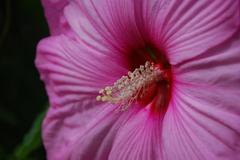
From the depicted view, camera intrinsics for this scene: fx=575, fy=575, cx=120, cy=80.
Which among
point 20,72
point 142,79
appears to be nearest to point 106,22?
point 142,79

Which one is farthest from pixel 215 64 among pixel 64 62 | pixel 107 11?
pixel 64 62

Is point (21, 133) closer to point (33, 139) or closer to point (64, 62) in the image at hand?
point (33, 139)

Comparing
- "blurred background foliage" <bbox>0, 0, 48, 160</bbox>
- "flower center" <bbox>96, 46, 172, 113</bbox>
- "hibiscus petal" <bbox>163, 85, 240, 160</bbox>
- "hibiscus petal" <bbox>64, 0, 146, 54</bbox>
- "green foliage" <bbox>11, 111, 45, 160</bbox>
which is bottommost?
"hibiscus petal" <bbox>163, 85, 240, 160</bbox>

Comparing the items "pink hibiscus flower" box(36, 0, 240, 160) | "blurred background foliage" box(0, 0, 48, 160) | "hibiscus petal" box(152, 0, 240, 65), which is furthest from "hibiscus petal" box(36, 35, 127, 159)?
"blurred background foliage" box(0, 0, 48, 160)

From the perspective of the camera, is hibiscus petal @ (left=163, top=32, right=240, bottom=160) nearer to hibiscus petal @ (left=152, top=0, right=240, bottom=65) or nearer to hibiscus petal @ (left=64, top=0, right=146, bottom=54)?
hibiscus petal @ (left=152, top=0, right=240, bottom=65)

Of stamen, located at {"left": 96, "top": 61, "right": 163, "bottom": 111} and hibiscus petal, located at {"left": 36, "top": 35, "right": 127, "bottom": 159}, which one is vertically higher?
hibiscus petal, located at {"left": 36, "top": 35, "right": 127, "bottom": 159}

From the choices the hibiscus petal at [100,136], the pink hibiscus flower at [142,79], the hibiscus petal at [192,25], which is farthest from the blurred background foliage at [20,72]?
the hibiscus petal at [192,25]

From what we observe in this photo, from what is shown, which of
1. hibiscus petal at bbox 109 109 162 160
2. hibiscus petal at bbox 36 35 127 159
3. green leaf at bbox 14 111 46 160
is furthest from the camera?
green leaf at bbox 14 111 46 160

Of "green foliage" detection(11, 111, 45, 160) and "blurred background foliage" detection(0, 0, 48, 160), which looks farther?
"blurred background foliage" detection(0, 0, 48, 160)

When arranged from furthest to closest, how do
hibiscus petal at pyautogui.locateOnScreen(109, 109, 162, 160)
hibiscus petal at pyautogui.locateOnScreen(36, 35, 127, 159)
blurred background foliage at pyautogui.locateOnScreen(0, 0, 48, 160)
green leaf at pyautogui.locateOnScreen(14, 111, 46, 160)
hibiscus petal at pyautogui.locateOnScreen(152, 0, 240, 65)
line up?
1. blurred background foliage at pyautogui.locateOnScreen(0, 0, 48, 160)
2. green leaf at pyautogui.locateOnScreen(14, 111, 46, 160)
3. hibiscus petal at pyautogui.locateOnScreen(36, 35, 127, 159)
4. hibiscus petal at pyautogui.locateOnScreen(109, 109, 162, 160)
5. hibiscus petal at pyautogui.locateOnScreen(152, 0, 240, 65)
